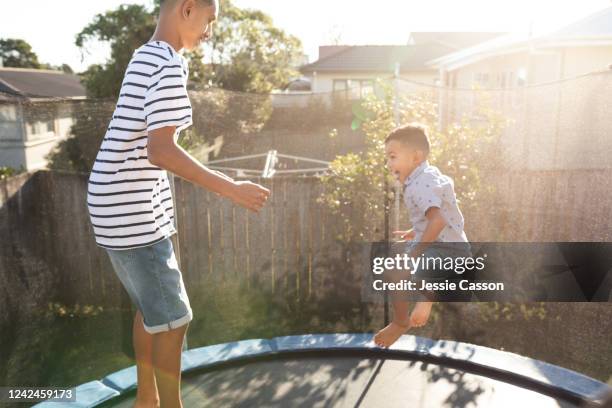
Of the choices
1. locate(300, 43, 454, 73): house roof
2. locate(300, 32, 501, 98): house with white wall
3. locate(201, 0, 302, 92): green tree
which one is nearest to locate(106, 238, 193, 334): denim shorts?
locate(201, 0, 302, 92): green tree

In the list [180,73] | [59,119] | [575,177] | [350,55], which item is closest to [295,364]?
[180,73]

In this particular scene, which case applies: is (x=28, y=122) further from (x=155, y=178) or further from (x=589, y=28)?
(x=589, y=28)

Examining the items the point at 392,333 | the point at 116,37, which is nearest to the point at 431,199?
the point at 392,333

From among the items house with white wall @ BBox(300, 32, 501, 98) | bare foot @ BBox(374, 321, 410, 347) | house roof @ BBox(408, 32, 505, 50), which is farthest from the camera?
house roof @ BBox(408, 32, 505, 50)

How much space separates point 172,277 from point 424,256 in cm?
103

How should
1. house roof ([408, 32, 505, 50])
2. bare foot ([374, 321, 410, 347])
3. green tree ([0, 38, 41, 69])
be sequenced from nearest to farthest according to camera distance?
bare foot ([374, 321, 410, 347])
green tree ([0, 38, 41, 69])
house roof ([408, 32, 505, 50])

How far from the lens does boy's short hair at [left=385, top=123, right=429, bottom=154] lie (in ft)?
7.13

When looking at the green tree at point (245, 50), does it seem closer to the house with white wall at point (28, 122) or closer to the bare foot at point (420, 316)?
the house with white wall at point (28, 122)

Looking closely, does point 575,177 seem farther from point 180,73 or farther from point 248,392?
point 180,73

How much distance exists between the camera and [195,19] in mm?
1556

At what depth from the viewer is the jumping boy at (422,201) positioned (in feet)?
6.91

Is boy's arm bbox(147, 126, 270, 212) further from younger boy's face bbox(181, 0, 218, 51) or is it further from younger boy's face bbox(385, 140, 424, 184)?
younger boy's face bbox(385, 140, 424, 184)

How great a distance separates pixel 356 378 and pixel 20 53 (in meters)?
28.6

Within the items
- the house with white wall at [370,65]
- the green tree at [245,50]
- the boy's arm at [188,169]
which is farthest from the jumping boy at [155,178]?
the house with white wall at [370,65]
